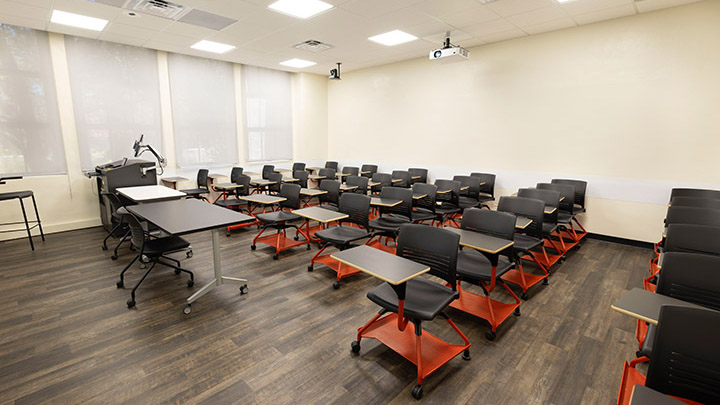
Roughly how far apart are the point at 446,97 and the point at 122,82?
6.44 meters

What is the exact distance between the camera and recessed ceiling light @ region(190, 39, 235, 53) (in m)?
6.15

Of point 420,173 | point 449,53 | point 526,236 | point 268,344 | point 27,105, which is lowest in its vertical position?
point 268,344

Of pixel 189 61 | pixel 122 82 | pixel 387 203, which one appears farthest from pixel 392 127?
pixel 122 82

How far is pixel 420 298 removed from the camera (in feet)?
7.97

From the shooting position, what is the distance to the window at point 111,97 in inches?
230

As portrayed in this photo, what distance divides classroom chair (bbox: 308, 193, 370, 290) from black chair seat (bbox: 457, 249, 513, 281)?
1.22 m

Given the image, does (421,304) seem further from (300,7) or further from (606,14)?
(606,14)

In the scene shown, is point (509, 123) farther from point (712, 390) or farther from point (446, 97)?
point (712, 390)

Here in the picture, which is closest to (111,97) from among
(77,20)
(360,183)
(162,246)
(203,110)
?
(77,20)

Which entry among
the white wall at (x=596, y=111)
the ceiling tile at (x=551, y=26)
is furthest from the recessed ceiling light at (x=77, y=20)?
the ceiling tile at (x=551, y=26)

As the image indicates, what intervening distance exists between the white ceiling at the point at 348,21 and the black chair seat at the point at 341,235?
2.96 meters

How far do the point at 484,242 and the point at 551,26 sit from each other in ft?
14.6

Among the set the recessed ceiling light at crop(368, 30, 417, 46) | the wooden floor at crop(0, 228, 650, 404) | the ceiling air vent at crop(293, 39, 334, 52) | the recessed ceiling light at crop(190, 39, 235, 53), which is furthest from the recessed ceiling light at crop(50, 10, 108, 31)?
the recessed ceiling light at crop(368, 30, 417, 46)

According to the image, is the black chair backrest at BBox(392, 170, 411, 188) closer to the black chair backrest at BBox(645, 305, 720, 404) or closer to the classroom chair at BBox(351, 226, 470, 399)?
the classroom chair at BBox(351, 226, 470, 399)
